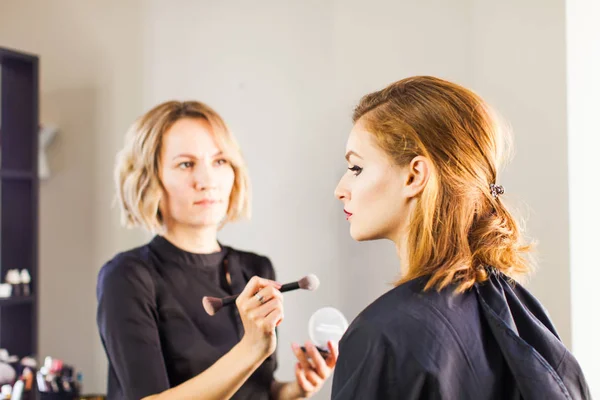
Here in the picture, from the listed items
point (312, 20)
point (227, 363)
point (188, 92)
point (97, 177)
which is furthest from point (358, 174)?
point (97, 177)

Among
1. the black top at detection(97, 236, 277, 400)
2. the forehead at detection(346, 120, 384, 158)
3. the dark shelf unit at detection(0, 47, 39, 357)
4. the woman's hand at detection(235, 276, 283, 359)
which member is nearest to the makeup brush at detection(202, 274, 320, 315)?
the woman's hand at detection(235, 276, 283, 359)

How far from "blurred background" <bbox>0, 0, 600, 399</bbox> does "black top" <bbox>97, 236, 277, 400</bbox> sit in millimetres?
462

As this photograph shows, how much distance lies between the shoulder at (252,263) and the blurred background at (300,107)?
0.33m

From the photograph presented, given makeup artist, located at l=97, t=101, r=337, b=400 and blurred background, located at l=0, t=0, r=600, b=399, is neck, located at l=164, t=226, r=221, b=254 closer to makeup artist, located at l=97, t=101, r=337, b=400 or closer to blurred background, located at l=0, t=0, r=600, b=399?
makeup artist, located at l=97, t=101, r=337, b=400

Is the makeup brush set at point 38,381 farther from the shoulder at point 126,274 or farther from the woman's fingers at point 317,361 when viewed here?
the woman's fingers at point 317,361

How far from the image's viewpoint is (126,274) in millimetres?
1200

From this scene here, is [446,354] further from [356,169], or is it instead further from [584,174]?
[584,174]

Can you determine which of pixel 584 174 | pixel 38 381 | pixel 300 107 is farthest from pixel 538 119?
pixel 38 381

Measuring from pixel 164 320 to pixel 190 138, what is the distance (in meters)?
0.37

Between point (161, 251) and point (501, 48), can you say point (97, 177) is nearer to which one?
point (161, 251)

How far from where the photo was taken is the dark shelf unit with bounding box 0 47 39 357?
203 cm

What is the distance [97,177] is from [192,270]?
114 centimetres

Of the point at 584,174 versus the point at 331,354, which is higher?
the point at 584,174

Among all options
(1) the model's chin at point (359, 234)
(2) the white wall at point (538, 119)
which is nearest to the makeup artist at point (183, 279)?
(1) the model's chin at point (359, 234)
